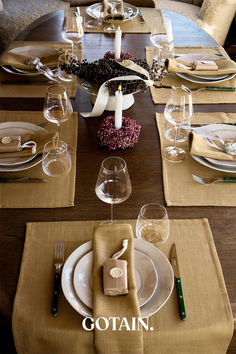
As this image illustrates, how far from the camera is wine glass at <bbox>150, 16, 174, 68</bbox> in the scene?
1808 millimetres

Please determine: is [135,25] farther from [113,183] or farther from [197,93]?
[113,183]

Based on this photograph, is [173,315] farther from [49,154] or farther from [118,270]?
[49,154]

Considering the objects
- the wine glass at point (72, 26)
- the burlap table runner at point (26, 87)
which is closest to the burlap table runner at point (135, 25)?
the wine glass at point (72, 26)

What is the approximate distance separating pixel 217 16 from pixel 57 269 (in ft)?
9.17

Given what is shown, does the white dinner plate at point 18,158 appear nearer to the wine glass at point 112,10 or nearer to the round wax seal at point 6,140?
the round wax seal at point 6,140

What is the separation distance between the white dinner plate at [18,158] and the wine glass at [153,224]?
442mm

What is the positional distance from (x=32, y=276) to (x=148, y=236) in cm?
32

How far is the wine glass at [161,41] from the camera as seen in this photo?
181 centimetres

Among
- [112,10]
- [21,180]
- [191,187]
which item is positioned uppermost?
[112,10]

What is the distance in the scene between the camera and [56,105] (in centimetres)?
129

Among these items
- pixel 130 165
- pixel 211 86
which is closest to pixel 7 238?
pixel 130 165

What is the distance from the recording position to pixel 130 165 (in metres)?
1.30

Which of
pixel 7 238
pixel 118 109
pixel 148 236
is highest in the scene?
pixel 118 109

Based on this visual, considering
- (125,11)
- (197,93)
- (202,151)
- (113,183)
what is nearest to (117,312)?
(113,183)
